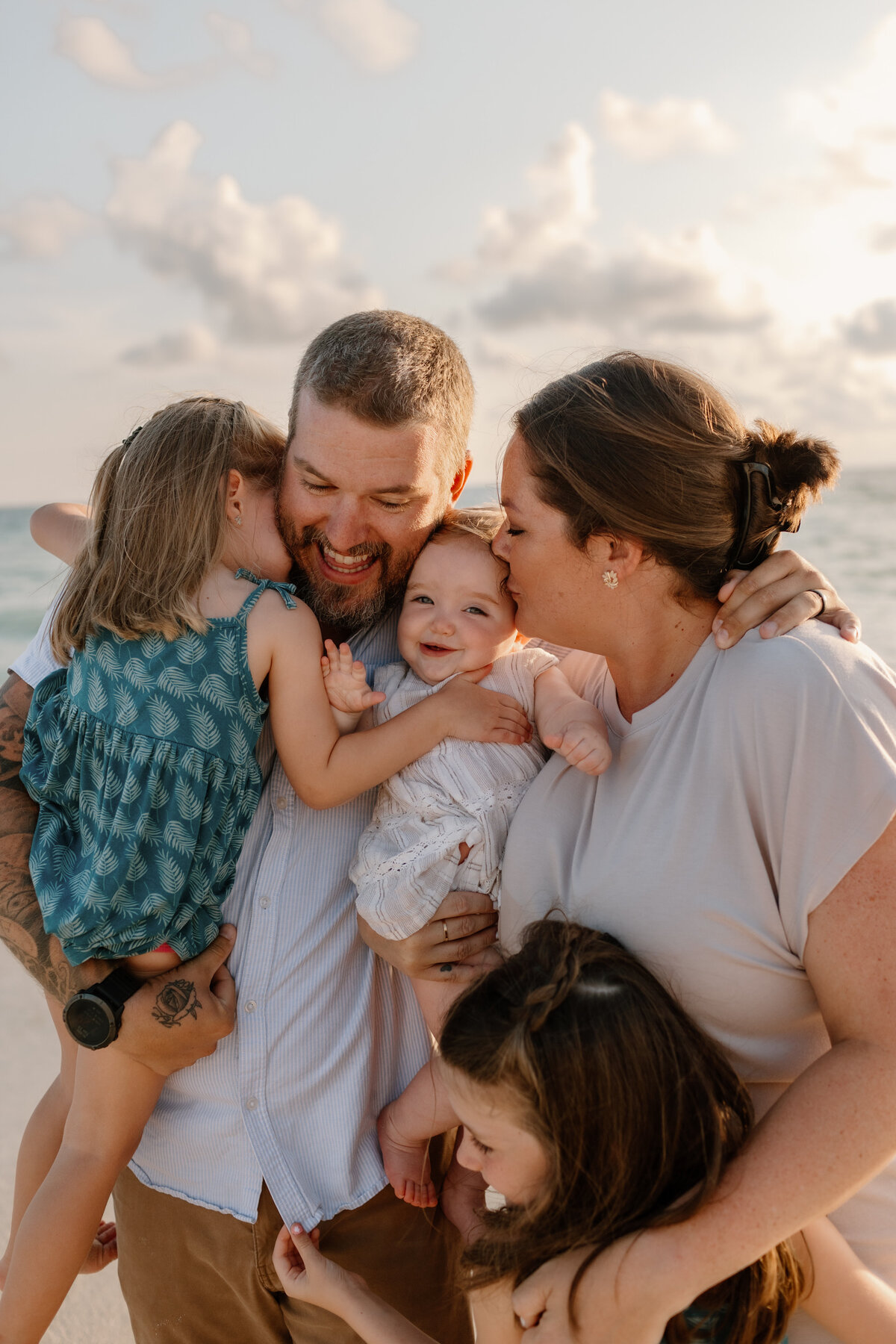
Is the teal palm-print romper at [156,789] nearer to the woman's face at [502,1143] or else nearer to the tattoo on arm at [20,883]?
the tattoo on arm at [20,883]

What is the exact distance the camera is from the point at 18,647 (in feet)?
54.5

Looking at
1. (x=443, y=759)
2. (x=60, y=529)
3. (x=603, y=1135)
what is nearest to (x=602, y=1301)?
(x=603, y=1135)

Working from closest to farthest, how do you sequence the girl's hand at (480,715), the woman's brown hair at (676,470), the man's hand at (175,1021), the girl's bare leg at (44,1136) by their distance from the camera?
the woman's brown hair at (676,470)
the man's hand at (175,1021)
the girl's hand at (480,715)
the girl's bare leg at (44,1136)

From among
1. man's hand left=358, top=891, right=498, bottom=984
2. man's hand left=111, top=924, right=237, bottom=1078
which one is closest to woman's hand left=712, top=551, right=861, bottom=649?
man's hand left=358, top=891, right=498, bottom=984

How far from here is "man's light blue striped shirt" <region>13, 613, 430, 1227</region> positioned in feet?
7.61

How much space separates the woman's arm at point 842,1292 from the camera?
1774mm

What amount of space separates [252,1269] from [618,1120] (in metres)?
1.18

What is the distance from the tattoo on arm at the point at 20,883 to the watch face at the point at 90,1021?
91 mm

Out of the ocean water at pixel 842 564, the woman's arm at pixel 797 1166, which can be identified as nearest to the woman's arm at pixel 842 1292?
the woman's arm at pixel 797 1166

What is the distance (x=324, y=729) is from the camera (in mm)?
2430

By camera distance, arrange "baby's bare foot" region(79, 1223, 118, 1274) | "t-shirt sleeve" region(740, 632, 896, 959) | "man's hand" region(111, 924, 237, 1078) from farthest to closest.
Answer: "baby's bare foot" region(79, 1223, 118, 1274)
"man's hand" region(111, 924, 237, 1078)
"t-shirt sleeve" region(740, 632, 896, 959)

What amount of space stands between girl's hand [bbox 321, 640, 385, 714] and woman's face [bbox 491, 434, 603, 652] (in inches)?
18.2

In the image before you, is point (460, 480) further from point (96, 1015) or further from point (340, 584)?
point (96, 1015)

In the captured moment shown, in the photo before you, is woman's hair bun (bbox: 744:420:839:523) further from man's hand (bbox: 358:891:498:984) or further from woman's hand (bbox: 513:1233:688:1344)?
woman's hand (bbox: 513:1233:688:1344)
